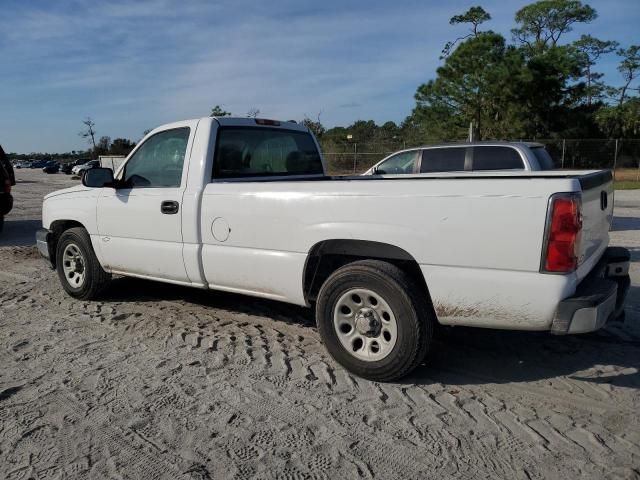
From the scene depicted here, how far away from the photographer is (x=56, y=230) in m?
6.38

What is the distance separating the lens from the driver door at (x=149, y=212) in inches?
196

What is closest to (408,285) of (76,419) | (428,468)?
(428,468)

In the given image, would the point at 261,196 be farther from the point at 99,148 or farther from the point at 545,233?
the point at 99,148

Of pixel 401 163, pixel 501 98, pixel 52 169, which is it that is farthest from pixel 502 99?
pixel 52 169

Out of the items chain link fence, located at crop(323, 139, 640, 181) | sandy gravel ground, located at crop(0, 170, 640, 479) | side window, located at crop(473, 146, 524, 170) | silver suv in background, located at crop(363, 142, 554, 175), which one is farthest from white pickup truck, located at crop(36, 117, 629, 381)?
chain link fence, located at crop(323, 139, 640, 181)

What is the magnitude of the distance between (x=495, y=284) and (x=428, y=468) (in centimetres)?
117

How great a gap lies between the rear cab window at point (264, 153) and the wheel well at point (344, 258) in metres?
1.31

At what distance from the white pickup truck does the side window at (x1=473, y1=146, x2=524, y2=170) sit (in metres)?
4.35

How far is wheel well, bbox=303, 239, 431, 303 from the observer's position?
153 inches

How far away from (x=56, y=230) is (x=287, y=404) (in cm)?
408

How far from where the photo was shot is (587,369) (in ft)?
13.7

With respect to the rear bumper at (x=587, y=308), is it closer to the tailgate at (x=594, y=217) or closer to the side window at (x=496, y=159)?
the tailgate at (x=594, y=217)

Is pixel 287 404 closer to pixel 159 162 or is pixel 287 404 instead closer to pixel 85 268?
pixel 159 162

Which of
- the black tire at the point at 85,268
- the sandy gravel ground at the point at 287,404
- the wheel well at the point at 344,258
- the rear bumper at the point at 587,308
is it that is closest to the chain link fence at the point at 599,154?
the black tire at the point at 85,268
